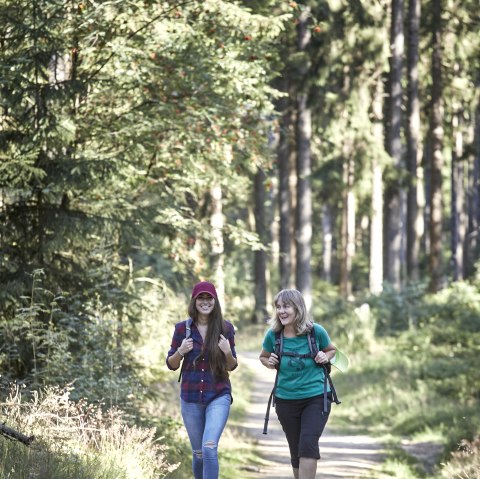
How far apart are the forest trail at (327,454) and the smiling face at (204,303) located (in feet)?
13.2

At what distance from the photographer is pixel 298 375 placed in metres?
7.11

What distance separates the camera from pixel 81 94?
10.4 metres

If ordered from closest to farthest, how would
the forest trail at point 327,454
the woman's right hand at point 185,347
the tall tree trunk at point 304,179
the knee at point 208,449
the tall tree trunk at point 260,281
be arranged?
the knee at point 208,449 < the woman's right hand at point 185,347 < the forest trail at point 327,454 < the tall tree trunk at point 304,179 < the tall tree trunk at point 260,281

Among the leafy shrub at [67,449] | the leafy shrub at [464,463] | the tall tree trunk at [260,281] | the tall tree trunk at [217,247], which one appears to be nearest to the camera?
the leafy shrub at [67,449]

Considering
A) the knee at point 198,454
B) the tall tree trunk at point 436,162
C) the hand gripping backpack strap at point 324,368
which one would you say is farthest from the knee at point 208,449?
the tall tree trunk at point 436,162

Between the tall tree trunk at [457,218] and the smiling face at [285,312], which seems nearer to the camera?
the smiling face at [285,312]

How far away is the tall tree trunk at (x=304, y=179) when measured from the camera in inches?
1016

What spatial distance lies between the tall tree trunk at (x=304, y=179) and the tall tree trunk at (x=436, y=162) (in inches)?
173

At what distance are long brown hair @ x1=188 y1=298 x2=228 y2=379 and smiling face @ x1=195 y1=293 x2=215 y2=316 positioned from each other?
0.12ft

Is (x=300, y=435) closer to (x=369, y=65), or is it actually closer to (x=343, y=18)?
(x=343, y=18)

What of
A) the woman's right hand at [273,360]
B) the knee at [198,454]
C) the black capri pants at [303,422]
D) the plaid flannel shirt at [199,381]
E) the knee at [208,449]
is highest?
the woman's right hand at [273,360]

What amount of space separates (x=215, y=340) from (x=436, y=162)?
23045 millimetres

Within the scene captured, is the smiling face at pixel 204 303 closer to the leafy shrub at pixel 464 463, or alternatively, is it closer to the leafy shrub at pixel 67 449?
the leafy shrub at pixel 67 449

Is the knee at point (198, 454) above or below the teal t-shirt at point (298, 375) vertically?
below
